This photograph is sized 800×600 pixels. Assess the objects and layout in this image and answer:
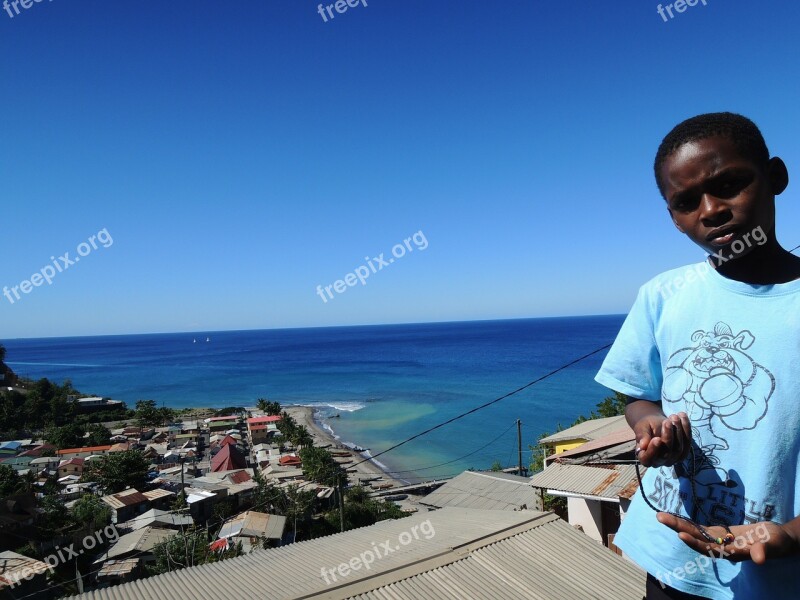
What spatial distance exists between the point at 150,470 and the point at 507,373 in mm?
56552

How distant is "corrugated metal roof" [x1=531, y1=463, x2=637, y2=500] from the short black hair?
23.6 feet

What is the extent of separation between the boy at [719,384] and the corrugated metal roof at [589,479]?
6.92m

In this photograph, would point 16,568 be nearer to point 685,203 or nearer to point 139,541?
point 139,541

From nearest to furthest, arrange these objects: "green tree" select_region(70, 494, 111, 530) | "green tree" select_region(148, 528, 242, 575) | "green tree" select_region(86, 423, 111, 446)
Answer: "green tree" select_region(148, 528, 242, 575) → "green tree" select_region(70, 494, 111, 530) → "green tree" select_region(86, 423, 111, 446)

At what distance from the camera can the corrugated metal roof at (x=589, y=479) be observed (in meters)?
7.66

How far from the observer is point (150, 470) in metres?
30.2

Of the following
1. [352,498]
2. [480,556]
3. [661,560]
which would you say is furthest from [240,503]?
[661,560]

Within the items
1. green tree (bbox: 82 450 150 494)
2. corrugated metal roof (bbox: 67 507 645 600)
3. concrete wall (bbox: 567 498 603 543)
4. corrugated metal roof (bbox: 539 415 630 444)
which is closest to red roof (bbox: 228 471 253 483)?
green tree (bbox: 82 450 150 494)

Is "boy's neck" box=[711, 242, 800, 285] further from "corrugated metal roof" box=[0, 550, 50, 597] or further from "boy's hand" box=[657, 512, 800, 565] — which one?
"corrugated metal roof" box=[0, 550, 50, 597]

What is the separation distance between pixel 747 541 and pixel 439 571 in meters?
4.74

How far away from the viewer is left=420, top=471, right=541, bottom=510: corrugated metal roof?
15.0m

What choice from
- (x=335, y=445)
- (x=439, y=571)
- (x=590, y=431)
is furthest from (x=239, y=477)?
(x=439, y=571)

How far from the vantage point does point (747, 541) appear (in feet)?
3.32

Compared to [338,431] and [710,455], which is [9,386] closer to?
[338,431]
